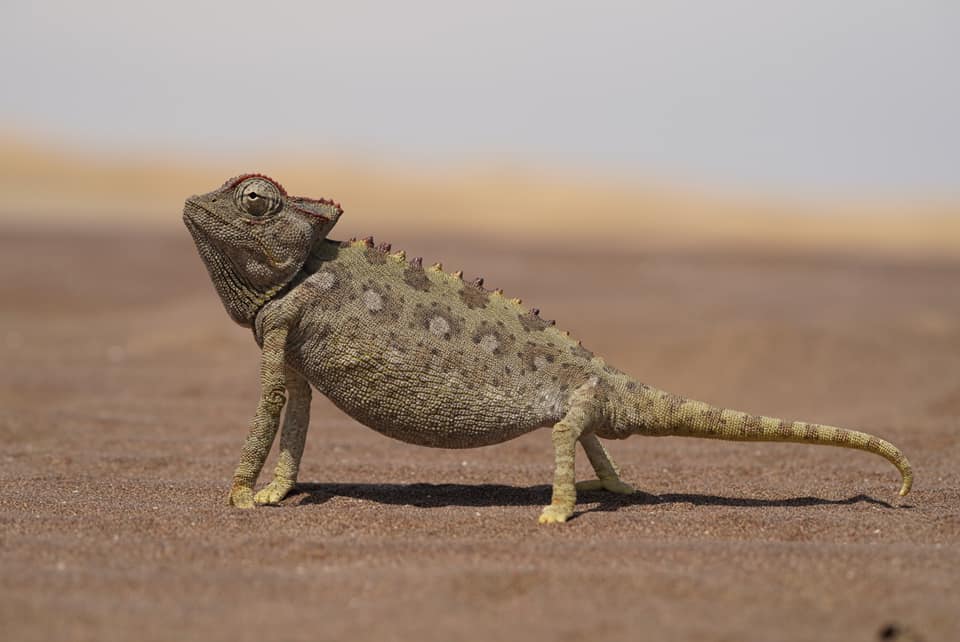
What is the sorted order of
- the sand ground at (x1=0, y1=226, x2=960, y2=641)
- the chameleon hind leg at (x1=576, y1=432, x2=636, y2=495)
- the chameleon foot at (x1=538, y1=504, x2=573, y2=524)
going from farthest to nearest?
the chameleon hind leg at (x1=576, y1=432, x2=636, y2=495), the chameleon foot at (x1=538, y1=504, x2=573, y2=524), the sand ground at (x1=0, y1=226, x2=960, y2=641)

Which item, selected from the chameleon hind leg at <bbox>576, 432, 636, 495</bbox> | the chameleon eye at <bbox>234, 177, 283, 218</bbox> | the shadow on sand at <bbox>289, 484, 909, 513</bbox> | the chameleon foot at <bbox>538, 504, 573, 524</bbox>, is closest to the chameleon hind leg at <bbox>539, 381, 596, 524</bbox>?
the chameleon foot at <bbox>538, 504, 573, 524</bbox>

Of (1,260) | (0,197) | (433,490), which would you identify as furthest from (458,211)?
(433,490)

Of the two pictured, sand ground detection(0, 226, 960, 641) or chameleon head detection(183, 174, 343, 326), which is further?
chameleon head detection(183, 174, 343, 326)

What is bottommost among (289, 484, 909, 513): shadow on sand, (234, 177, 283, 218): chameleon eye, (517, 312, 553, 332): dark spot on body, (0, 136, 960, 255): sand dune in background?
(289, 484, 909, 513): shadow on sand

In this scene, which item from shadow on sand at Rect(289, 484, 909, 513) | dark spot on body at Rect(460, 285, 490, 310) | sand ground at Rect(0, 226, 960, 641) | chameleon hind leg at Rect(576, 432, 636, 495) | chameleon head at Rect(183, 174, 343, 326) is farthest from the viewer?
chameleon hind leg at Rect(576, 432, 636, 495)

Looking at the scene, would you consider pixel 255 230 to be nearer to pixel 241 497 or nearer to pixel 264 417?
pixel 264 417

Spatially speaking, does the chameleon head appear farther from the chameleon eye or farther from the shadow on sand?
the shadow on sand

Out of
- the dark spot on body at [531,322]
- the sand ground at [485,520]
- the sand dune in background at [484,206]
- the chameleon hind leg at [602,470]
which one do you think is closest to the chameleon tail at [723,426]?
the sand ground at [485,520]

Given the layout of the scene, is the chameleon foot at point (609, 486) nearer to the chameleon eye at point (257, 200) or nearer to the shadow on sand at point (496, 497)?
the shadow on sand at point (496, 497)
